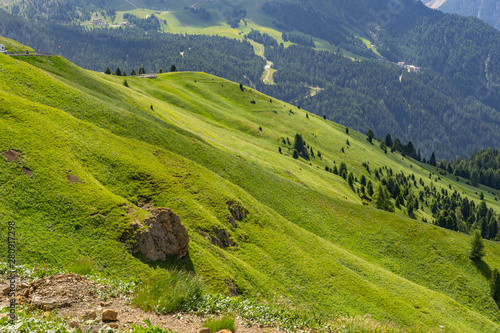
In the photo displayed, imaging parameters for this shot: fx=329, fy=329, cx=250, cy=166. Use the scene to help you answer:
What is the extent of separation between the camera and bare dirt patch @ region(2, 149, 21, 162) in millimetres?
34000

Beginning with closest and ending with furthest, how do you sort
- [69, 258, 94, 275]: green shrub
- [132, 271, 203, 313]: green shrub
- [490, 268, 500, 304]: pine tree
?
[132, 271, 203, 313]: green shrub < [69, 258, 94, 275]: green shrub < [490, 268, 500, 304]: pine tree

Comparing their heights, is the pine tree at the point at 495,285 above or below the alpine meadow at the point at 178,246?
below

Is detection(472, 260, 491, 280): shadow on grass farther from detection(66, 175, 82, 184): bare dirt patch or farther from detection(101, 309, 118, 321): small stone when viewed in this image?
detection(101, 309, 118, 321): small stone

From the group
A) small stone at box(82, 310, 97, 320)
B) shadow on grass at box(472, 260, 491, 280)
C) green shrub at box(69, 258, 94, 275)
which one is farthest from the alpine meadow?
shadow on grass at box(472, 260, 491, 280)

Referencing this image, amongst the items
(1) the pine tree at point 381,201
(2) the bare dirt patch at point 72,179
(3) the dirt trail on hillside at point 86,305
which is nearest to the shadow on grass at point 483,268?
(1) the pine tree at point 381,201

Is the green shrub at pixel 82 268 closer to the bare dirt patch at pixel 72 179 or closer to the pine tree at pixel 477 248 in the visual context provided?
the bare dirt patch at pixel 72 179

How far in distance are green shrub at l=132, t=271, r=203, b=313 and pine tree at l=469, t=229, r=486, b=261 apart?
2977 inches

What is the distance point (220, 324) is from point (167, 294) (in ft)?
13.1

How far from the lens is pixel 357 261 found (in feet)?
192

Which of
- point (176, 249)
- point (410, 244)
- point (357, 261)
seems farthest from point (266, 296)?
point (410, 244)

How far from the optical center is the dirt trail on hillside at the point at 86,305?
16233 mm

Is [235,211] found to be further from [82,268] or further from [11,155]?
[11,155]

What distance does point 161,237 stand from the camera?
105ft

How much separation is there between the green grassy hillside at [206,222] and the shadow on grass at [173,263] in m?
0.20
